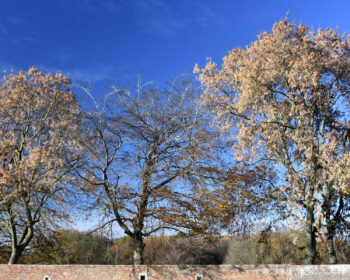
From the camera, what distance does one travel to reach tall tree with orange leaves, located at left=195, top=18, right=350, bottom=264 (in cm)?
1812

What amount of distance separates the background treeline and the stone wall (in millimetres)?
1122

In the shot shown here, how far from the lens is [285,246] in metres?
45.0

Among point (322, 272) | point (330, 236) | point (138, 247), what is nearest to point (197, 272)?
point (138, 247)

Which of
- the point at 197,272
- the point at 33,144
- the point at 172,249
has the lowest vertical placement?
the point at 197,272

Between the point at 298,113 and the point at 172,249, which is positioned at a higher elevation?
the point at 298,113

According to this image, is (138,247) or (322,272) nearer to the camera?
(322,272)

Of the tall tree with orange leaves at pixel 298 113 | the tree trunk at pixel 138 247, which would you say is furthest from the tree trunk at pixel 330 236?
the tree trunk at pixel 138 247

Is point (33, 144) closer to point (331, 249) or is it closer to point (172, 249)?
point (331, 249)

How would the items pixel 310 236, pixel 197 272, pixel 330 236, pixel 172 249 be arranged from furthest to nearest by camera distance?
pixel 172 249 < pixel 330 236 < pixel 310 236 < pixel 197 272

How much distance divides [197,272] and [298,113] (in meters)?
9.96

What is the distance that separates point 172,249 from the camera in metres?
40.1

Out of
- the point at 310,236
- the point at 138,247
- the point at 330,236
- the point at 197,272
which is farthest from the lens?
the point at 330,236

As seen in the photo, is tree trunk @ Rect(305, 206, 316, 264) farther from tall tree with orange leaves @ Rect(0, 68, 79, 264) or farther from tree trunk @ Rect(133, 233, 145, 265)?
tall tree with orange leaves @ Rect(0, 68, 79, 264)

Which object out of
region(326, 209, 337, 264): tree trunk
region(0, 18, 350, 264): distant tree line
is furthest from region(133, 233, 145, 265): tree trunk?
region(326, 209, 337, 264): tree trunk
